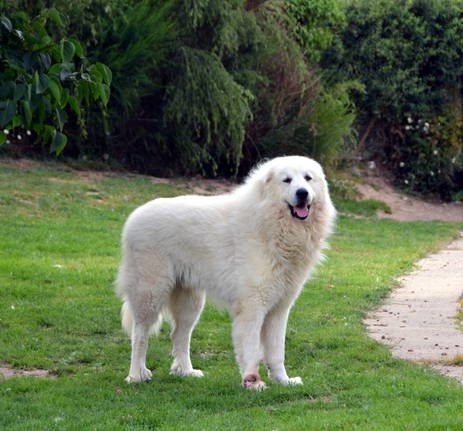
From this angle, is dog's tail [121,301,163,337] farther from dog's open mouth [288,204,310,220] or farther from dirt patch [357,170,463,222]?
dirt patch [357,170,463,222]

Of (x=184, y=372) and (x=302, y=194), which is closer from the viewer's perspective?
(x=302, y=194)

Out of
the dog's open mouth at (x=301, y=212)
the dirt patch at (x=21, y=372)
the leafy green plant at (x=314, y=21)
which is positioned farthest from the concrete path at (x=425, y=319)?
the leafy green plant at (x=314, y=21)

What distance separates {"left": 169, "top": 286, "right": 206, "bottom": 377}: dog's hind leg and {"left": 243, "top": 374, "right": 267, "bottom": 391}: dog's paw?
2.47 feet

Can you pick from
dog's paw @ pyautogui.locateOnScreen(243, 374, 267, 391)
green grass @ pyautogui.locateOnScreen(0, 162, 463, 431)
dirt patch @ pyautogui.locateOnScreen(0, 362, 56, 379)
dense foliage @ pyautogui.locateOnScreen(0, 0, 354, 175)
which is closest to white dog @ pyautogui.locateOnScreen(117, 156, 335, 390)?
dog's paw @ pyautogui.locateOnScreen(243, 374, 267, 391)

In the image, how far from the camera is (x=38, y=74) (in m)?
5.66

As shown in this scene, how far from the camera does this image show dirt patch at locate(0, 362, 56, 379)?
7629 millimetres

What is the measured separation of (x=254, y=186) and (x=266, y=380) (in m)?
1.51

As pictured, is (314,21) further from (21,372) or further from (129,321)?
(21,372)

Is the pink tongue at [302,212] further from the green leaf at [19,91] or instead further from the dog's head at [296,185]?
the green leaf at [19,91]

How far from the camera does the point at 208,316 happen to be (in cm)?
1017

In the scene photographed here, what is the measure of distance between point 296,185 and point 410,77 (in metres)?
17.9

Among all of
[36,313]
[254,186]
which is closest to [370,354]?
[254,186]

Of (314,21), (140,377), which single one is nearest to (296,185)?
(140,377)

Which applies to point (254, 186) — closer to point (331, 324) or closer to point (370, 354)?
point (370, 354)
